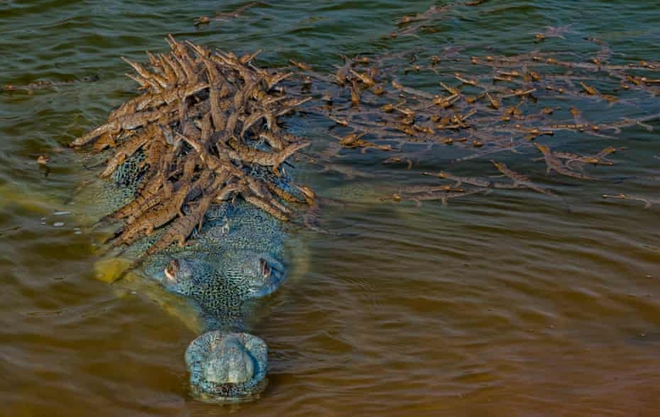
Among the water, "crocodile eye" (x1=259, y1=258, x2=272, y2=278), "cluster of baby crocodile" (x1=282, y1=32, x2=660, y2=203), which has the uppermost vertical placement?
"cluster of baby crocodile" (x1=282, y1=32, x2=660, y2=203)

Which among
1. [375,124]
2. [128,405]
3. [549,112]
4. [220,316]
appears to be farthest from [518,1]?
[128,405]

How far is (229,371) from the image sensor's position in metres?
4.16

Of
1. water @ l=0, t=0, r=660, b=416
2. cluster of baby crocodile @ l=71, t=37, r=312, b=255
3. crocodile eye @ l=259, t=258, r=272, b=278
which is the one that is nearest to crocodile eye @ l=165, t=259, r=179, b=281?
water @ l=0, t=0, r=660, b=416

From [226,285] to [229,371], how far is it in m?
1.01

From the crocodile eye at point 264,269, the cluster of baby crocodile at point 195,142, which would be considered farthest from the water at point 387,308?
the cluster of baby crocodile at point 195,142

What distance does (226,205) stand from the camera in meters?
6.00

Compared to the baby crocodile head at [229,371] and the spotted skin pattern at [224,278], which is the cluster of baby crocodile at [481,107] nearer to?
the spotted skin pattern at [224,278]

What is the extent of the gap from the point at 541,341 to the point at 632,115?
14.9 ft

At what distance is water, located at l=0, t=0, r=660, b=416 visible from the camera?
4328mm

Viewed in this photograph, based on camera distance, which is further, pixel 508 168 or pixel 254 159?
pixel 508 168

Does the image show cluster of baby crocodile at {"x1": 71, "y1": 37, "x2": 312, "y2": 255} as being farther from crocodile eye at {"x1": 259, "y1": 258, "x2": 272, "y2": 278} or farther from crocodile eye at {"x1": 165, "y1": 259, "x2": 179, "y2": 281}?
crocodile eye at {"x1": 259, "y1": 258, "x2": 272, "y2": 278}

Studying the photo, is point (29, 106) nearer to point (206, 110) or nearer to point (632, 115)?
point (206, 110)

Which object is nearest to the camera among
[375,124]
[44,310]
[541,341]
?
[541,341]

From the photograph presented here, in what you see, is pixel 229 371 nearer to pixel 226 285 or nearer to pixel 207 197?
pixel 226 285
